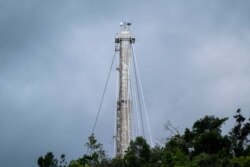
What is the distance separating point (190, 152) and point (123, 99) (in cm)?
953

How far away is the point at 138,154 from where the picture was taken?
5950 centimetres

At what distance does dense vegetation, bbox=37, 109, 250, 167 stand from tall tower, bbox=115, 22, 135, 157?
448 cm

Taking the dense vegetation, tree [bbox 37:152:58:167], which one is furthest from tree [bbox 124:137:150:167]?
tree [bbox 37:152:58:167]

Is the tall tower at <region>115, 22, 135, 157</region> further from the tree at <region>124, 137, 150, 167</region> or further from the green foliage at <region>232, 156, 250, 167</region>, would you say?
the green foliage at <region>232, 156, 250, 167</region>

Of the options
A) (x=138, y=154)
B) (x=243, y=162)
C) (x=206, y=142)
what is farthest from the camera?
(x=206, y=142)

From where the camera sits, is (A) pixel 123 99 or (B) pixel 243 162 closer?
(B) pixel 243 162

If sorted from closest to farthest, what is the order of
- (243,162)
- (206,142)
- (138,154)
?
1. (243,162)
2. (138,154)
3. (206,142)

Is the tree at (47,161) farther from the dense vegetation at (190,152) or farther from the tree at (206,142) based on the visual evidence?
the tree at (206,142)

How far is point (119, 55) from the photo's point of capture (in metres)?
70.5

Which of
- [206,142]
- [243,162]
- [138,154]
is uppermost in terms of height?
[206,142]

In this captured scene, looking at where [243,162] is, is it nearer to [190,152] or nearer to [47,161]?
[190,152]

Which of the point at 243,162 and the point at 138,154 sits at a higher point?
the point at 138,154

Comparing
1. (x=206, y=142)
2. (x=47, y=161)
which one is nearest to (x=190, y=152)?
(x=206, y=142)

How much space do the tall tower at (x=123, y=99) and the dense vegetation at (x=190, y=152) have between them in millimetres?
4484
